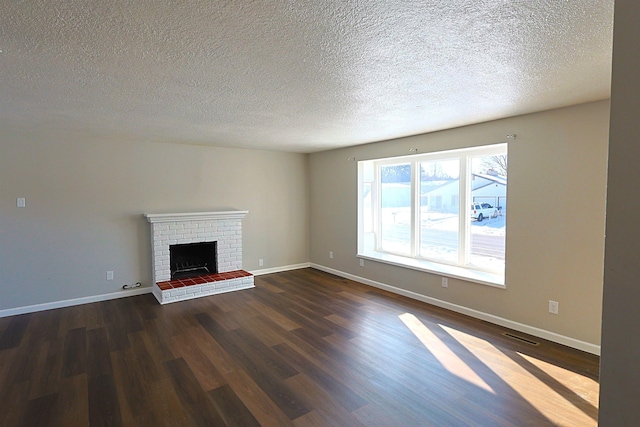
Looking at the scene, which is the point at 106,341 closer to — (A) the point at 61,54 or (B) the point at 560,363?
(A) the point at 61,54

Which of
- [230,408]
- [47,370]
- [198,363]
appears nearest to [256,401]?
[230,408]

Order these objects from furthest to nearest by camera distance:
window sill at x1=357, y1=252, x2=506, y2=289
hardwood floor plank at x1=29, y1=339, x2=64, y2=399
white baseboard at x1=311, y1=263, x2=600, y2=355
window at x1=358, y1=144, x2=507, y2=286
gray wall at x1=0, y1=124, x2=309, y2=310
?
gray wall at x1=0, y1=124, x2=309, y2=310 → window at x1=358, y1=144, x2=507, y2=286 → window sill at x1=357, y1=252, x2=506, y2=289 → white baseboard at x1=311, y1=263, x2=600, y2=355 → hardwood floor plank at x1=29, y1=339, x2=64, y2=399

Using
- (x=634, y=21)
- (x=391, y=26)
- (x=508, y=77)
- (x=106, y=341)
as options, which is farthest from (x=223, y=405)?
(x=508, y=77)

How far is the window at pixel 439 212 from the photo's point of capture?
4.06 m

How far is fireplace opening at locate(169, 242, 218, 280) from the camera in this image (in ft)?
17.6

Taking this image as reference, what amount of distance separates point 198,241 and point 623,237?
209 inches

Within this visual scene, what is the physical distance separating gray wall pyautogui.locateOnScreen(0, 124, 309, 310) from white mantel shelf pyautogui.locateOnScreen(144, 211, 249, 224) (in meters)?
0.26

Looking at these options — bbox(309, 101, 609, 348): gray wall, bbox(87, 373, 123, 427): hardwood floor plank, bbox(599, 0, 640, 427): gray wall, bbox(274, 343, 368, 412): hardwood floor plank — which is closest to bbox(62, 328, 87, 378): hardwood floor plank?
bbox(87, 373, 123, 427): hardwood floor plank

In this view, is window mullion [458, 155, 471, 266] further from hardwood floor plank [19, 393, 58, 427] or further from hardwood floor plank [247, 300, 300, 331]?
hardwood floor plank [19, 393, 58, 427]

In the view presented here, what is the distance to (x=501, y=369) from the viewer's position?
2768 millimetres

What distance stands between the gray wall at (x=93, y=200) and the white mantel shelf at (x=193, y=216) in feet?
0.86

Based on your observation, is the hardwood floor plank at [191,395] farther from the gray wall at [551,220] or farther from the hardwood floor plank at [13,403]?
the gray wall at [551,220]

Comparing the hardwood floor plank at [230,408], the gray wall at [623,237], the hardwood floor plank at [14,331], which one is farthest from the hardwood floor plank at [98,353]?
the gray wall at [623,237]

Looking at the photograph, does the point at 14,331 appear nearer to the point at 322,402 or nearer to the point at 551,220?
the point at 322,402
